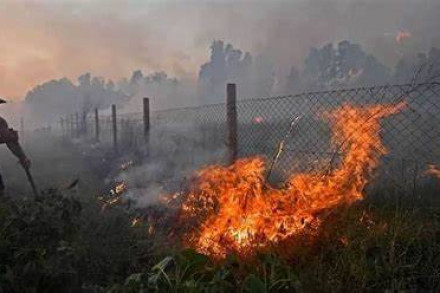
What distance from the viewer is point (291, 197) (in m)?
5.24

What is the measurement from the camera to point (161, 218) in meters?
7.65

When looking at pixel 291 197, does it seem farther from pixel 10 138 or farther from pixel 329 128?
pixel 10 138

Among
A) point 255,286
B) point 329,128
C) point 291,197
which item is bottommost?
point 255,286

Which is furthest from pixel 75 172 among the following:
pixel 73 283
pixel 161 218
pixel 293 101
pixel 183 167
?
pixel 73 283

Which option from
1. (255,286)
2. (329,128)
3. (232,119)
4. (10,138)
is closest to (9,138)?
(10,138)

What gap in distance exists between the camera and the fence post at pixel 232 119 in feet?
26.6

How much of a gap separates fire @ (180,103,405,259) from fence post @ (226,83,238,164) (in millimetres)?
1903

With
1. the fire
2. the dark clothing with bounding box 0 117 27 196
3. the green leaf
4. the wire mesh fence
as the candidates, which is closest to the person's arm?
the dark clothing with bounding box 0 117 27 196

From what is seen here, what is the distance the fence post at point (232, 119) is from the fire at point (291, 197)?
6.24ft

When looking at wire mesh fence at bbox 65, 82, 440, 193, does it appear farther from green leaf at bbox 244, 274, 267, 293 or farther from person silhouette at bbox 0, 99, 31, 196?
person silhouette at bbox 0, 99, 31, 196

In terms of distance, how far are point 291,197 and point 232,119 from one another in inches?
122

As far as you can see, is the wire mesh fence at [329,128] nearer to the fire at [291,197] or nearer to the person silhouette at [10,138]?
the fire at [291,197]

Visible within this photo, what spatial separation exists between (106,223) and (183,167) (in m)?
6.95

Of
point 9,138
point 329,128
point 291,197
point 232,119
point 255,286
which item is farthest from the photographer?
point 9,138
